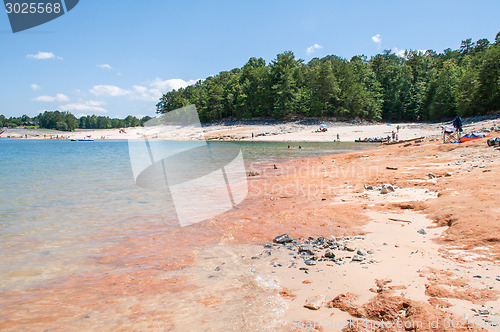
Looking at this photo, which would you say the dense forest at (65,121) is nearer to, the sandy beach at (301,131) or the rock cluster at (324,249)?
the sandy beach at (301,131)

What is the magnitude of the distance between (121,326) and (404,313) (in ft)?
10.8

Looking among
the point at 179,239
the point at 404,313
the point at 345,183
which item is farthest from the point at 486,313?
the point at 345,183

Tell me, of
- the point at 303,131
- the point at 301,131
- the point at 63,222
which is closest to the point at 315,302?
the point at 63,222

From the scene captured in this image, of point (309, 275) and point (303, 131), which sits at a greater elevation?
point (303, 131)

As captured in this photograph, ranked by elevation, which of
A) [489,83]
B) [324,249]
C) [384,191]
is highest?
[489,83]

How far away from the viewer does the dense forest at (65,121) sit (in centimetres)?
14900

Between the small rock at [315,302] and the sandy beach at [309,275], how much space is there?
2 cm

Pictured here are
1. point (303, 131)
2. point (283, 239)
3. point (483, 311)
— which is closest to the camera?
point (483, 311)

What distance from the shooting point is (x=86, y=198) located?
37.9 feet

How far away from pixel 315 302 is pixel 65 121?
574 feet

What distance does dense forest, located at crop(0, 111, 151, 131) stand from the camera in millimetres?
149000

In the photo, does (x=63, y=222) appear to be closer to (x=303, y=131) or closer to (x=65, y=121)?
(x=303, y=131)

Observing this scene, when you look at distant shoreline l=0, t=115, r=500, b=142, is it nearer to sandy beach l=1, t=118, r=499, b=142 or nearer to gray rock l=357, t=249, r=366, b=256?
sandy beach l=1, t=118, r=499, b=142

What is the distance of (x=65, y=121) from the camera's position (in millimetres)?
151250
